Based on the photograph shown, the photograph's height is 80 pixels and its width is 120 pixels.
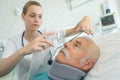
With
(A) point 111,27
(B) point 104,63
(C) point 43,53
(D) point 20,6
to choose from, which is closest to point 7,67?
(C) point 43,53

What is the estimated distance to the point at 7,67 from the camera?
118 centimetres

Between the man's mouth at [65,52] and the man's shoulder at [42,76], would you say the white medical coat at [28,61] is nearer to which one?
the man's shoulder at [42,76]

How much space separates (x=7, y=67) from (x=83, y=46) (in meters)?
0.44

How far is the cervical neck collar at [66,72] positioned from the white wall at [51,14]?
64.2 inches

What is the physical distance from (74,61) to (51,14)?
1836 mm

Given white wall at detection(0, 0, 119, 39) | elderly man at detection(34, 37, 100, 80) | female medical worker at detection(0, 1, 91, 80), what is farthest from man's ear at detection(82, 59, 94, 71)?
white wall at detection(0, 0, 119, 39)

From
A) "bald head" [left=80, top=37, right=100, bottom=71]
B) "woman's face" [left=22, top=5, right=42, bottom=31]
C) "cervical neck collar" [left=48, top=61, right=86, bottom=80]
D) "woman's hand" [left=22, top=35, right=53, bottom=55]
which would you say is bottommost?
"cervical neck collar" [left=48, top=61, right=86, bottom=80]

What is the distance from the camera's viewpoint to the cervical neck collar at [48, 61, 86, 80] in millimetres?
1090

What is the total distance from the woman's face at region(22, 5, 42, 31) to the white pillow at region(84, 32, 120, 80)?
512mm

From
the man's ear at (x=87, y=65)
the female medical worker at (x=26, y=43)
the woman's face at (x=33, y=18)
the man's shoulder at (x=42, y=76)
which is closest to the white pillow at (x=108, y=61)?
the man's ear at (x=87, y=65)

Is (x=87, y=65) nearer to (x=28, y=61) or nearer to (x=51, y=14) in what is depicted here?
(x=28, y=61)

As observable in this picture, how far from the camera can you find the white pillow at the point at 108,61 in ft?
3.59

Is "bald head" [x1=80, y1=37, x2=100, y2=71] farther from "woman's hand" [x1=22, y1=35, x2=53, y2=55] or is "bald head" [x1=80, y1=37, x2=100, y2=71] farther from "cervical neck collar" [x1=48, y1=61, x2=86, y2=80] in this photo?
"woman's hand" [x1=22, y1=35, x2=53, y2=55]

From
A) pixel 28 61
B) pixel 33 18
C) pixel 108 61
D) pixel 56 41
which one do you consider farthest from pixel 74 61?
pixel 33 18
